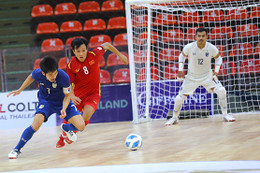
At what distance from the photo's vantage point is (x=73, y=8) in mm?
12234

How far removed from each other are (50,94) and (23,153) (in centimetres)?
77

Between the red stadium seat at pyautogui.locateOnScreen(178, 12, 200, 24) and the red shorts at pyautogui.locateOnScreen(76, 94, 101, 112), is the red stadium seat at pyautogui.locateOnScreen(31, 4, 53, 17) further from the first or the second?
the red shorts at pyautogui.locateOnScreen(76, 94, 101, 112)

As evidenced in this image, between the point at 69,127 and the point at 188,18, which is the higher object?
the point at 188,18

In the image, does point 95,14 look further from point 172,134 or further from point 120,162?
point 120,162

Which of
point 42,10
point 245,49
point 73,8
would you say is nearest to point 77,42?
point 245,49

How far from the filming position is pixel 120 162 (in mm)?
3938

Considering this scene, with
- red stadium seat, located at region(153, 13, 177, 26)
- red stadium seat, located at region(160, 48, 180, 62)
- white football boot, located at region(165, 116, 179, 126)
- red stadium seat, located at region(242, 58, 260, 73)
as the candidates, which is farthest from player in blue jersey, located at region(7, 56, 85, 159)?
red stadium seat, located at region(153, 13, 177, 26)

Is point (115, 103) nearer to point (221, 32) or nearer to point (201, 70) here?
point (201, 70)

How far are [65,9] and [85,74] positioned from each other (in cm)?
692

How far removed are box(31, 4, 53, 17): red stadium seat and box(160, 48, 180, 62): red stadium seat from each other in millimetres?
3989

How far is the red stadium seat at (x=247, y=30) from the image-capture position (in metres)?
9.40

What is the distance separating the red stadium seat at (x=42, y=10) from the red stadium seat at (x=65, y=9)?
19 centimetres

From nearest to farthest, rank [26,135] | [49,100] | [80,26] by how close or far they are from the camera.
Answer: [26,135], [49,100], [80,26]

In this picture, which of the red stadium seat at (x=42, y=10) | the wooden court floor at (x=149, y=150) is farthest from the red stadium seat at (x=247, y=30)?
the red stadium seat at (x=42, y=10)
